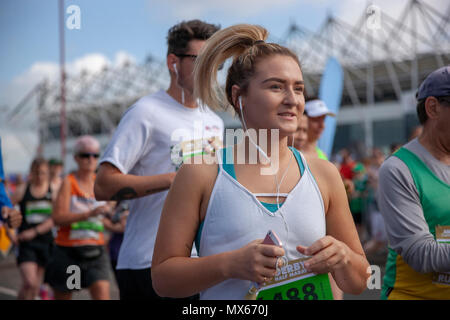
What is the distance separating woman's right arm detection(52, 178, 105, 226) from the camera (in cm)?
397

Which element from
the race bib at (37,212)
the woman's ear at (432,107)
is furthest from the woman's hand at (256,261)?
the race bib at (37,212)

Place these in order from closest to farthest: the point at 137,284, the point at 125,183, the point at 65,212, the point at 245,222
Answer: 1. the point at 245,222
2. the point at 125,183
3. the point at 137,284
4. the point at 65,212

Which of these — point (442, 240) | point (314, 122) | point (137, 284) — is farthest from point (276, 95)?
point (314, 122)

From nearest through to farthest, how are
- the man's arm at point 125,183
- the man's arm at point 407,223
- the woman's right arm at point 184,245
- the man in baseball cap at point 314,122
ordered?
the woman's right arm at point 184,245 < the man's arm at point 407,223 < the man's arm at point 125,183 < the man in baseball cap at point 314,122

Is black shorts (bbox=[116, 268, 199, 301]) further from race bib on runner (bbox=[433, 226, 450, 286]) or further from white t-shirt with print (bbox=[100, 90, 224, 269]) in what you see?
race bib on runner (bbox=[433, 226, 450, 286])

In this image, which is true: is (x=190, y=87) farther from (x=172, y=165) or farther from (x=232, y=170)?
(x=232, y=170)

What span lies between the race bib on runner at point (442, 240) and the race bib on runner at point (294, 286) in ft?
2.48

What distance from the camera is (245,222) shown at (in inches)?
55.4

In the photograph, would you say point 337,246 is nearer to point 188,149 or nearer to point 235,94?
point 235,94

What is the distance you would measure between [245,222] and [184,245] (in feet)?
0.64

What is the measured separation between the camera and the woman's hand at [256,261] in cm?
125

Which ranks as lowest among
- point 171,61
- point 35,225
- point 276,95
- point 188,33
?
point 35,225

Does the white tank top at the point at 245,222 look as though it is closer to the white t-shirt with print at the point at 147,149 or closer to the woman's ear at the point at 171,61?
the white t-shirt with print at the point at 147,149
